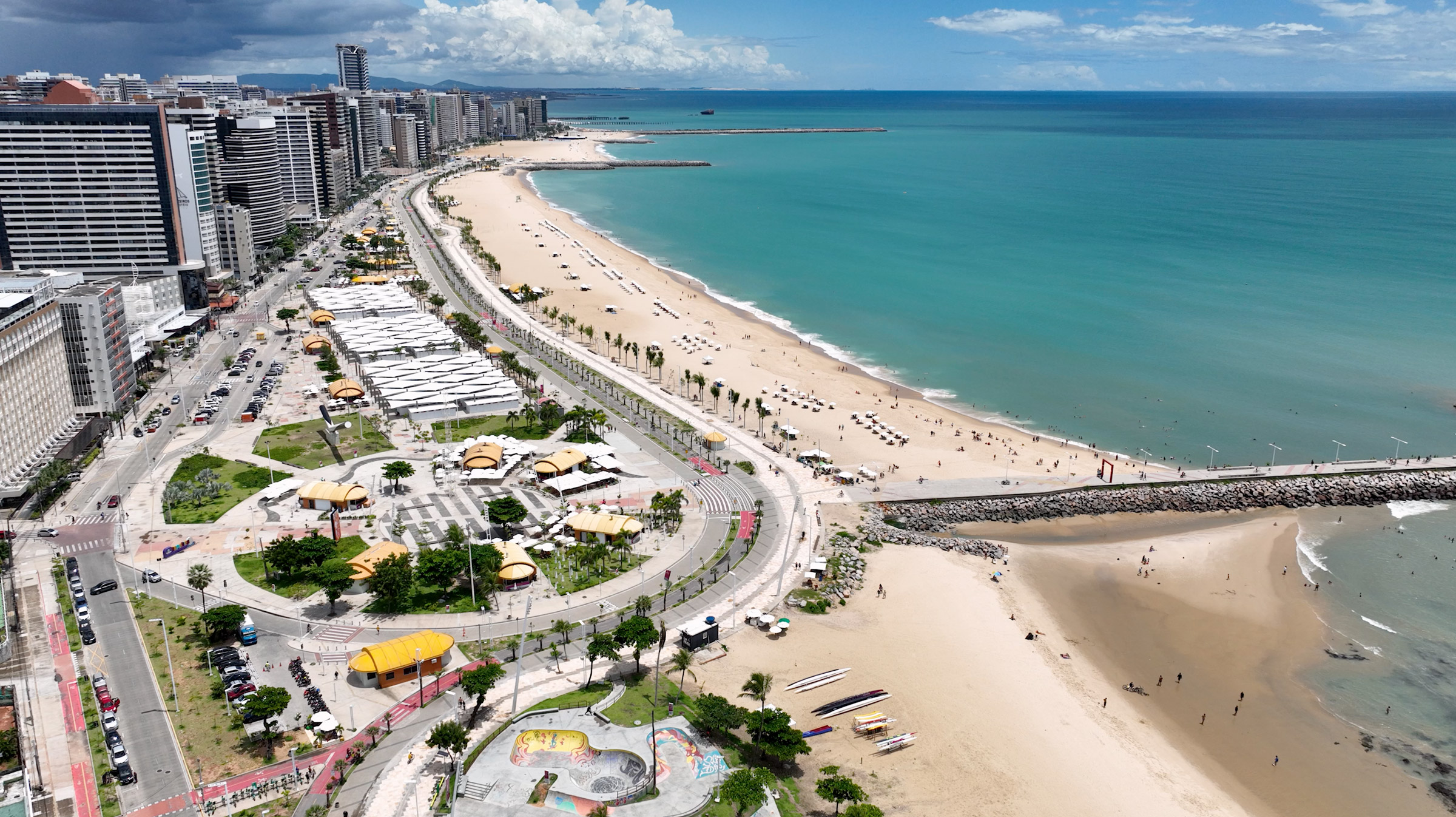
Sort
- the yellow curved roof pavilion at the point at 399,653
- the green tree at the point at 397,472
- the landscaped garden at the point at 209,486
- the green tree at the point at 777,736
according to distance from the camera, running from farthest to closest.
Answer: the green tree at the point at 397,472 → the landscaped garden at the point at 209,486 → the yellow curved roof pavilion at the point at 399,653 → the green tree at the point at 777,736

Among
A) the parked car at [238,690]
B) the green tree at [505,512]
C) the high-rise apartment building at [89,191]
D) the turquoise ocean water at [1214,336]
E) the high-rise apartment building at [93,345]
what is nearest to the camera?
the parked car at [238,690]

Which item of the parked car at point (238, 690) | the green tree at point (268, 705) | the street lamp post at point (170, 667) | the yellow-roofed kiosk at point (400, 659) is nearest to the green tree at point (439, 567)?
the yellow-roofed kiosk at point (400, 659)

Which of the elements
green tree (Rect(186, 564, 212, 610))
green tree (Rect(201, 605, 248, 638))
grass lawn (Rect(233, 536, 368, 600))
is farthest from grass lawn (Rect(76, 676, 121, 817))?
grass lawn (Rect(233, 536, 368, 600))

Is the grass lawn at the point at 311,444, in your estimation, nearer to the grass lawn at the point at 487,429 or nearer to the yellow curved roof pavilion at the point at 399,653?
the grass lawn at the point at 487,429

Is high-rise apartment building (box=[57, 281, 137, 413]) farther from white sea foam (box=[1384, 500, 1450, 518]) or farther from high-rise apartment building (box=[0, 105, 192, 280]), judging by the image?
white sea foam (box=[1384, 500, 1450, 518])

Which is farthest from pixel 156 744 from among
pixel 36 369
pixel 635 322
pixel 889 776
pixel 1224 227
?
→ pixel 1224 227

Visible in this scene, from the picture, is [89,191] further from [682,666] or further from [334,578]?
[682,666]
